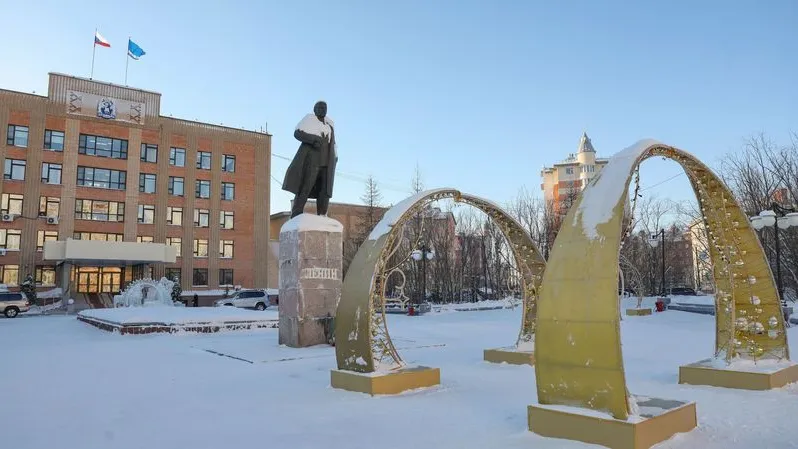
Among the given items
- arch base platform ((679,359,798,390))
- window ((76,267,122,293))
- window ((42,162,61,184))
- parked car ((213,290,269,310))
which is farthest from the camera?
window ((76,267,122,293))

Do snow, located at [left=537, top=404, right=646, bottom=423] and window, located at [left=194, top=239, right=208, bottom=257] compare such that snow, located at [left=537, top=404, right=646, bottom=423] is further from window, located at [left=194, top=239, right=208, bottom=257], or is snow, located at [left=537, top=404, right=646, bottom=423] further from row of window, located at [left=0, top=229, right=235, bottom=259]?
window, located at [left=194, top=239, right=208, bottom=257]

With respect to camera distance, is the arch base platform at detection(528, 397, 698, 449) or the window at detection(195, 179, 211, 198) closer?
the arch base platform at detection(528, 397, 698, 449)

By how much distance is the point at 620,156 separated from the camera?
576 centimetres

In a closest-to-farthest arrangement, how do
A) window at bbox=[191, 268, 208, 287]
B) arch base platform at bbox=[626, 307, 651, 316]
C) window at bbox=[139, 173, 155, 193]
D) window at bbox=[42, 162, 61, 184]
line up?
arch base platform at bbox=[626, 307, 651, 316], window at bbox=[42, 162, 61, 184], window at bbox=[139, 173, 155, 193], window at bbox=[191, 268, 208, 287]

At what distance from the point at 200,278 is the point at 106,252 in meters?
8.62

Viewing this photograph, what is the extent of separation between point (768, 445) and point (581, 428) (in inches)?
66.2

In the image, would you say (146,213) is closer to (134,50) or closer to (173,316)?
(134,50)

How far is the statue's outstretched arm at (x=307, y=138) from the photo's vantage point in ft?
43.4

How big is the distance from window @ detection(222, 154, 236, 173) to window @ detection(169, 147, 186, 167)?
330cm

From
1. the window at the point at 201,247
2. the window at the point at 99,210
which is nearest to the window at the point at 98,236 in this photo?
the window at the point at 99,210

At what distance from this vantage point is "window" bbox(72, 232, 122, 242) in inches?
1692

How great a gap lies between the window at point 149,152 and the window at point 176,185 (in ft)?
6.72

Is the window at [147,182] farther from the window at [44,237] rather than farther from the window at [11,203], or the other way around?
the window at [11,203]

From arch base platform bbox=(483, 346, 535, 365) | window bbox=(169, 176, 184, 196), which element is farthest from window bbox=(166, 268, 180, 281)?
arch base platform bbox=(483, 346, 535, 365)
